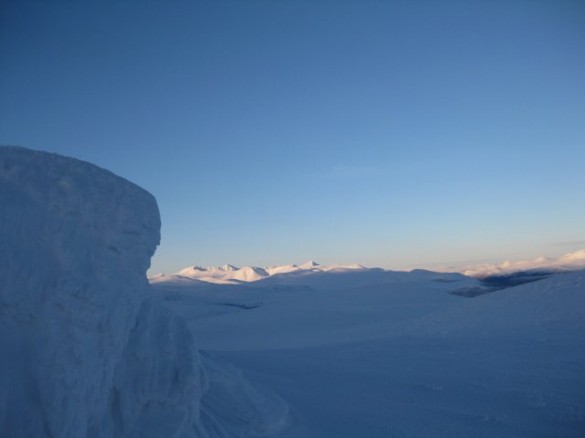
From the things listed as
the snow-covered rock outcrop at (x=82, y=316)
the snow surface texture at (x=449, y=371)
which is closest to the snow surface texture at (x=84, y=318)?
the snow-covered rock outcrop at (x=82, y=316)

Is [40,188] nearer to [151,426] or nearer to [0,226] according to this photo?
[0,226]

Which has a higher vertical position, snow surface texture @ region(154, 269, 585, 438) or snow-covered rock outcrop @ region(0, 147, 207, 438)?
snow-covered rock outcrop @ region(0, 147, 207, 438)

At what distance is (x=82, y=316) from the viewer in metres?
5.82

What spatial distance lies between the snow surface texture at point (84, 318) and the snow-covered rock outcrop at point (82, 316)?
1 centimetres

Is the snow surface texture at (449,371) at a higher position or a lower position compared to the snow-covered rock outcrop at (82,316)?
lower

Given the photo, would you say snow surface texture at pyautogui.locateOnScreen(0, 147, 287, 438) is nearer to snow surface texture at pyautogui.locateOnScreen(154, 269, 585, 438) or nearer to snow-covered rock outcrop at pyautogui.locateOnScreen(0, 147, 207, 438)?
snow-covered rock outcrop at pyautogui.locateOnScreen(0, 147, 207, 438)

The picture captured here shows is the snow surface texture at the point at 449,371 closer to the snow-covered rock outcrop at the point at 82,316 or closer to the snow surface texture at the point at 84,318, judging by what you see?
the snow surface texture at the point at 84,318

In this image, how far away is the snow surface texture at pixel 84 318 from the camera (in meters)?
5.42

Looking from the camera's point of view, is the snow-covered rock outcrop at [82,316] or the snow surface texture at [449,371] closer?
the snow-covered rock outcrop at [82,316]

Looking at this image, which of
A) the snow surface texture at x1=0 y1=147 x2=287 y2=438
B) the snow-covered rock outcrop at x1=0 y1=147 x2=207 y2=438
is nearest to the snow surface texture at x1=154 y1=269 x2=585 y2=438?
the snow surface texture at x1=0 y1=147 x2=287 y2=438

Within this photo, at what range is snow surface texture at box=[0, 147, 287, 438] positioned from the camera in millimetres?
5422

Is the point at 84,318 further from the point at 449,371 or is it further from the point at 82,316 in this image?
the point at 449,371

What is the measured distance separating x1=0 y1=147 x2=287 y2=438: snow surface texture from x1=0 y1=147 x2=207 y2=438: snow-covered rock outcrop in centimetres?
1

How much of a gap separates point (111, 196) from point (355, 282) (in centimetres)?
7285
